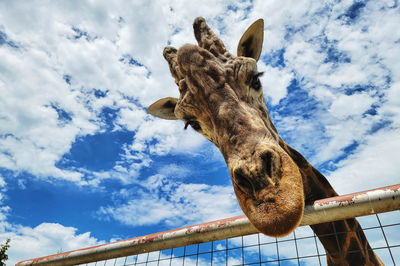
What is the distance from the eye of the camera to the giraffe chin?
146cm

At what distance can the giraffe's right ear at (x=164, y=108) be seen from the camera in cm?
458

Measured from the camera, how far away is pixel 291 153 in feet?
10.1

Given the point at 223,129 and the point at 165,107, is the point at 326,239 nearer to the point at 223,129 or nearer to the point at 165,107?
the point at 223,129

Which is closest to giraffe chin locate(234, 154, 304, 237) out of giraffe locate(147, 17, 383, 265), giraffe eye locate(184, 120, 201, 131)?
giraffe locate(147, 17, 383, 265)

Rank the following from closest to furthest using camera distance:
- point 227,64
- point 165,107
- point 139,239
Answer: point 139,239 → point 227,64 → point 165,107

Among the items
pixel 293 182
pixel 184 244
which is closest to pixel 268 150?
pixel 293 182

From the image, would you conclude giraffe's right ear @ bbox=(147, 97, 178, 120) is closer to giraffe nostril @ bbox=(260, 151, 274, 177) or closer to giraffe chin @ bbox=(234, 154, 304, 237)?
giraffe nostril @ bbox=(260, 151, 274, 177)

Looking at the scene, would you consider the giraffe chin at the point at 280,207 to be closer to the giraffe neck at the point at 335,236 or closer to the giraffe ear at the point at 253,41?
the giraffe neck at the point at 335,236

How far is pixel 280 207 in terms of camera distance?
4.84 feet

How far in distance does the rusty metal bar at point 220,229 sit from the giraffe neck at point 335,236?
2.19ft

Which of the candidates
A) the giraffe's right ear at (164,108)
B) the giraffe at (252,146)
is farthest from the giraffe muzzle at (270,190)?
the giraffe's right ear at (164,108)

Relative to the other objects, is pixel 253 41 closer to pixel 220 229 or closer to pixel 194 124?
pixel 194 124

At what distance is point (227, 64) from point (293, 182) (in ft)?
6.05

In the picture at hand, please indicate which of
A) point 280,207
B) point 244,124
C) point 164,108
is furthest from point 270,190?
point 164,108
